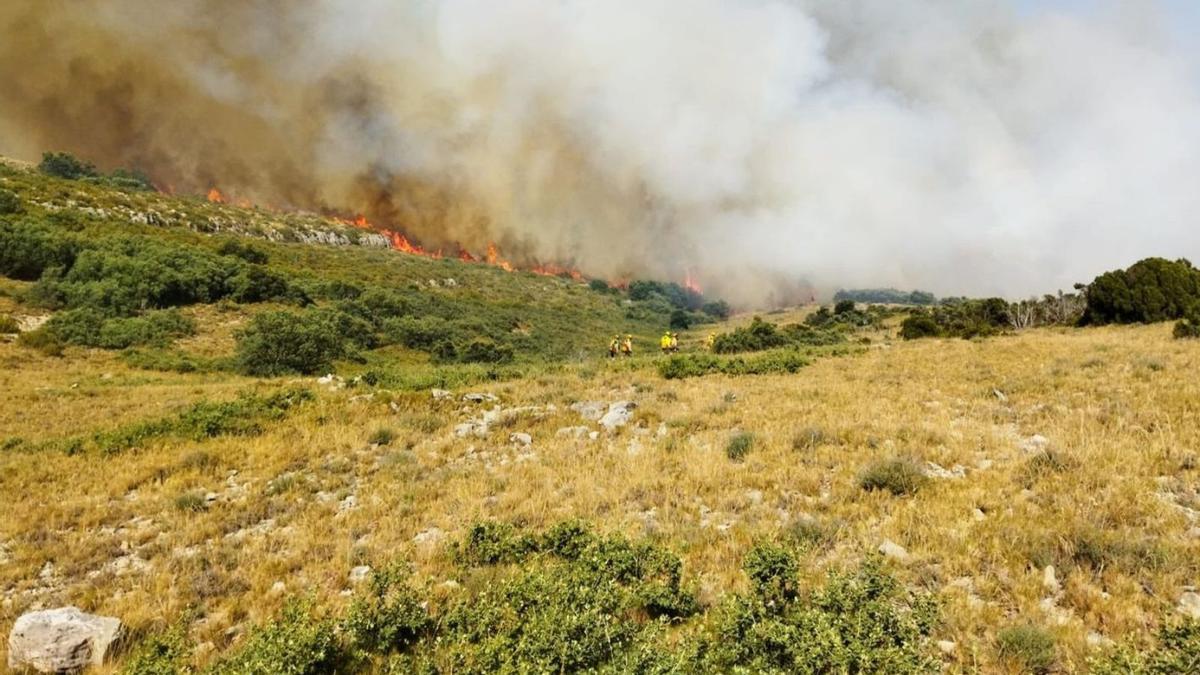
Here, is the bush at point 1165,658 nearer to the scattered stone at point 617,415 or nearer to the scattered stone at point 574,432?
the scattered stone at point 574,432

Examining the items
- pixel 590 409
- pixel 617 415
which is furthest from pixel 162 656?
pixel 590 409

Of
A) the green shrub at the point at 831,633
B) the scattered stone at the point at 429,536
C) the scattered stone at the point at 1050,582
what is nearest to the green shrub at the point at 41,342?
the scattered stone at the point at 429,536

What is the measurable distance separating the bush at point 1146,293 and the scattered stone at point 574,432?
3107 cm

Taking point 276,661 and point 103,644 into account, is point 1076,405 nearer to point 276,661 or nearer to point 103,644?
point 276,661

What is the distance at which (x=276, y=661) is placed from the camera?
3.65 metres

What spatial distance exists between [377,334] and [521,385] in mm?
33601

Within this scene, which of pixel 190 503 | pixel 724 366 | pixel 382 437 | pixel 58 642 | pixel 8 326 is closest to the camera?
pixel 58 642

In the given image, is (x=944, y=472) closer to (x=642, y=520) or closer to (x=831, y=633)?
(x=642, y=520)

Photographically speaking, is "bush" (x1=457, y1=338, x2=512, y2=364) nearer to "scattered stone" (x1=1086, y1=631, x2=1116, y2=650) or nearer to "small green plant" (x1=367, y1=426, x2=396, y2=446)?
"small green plant" (x1=367, y1=426, x2=396, y2=446)

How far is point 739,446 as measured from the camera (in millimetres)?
9031

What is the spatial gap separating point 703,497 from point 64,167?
132 metres

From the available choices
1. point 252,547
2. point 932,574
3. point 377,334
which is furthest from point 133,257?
point 932,574

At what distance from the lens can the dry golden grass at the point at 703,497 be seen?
4.79m

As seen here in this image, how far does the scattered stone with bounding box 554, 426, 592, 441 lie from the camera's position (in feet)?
36.9
